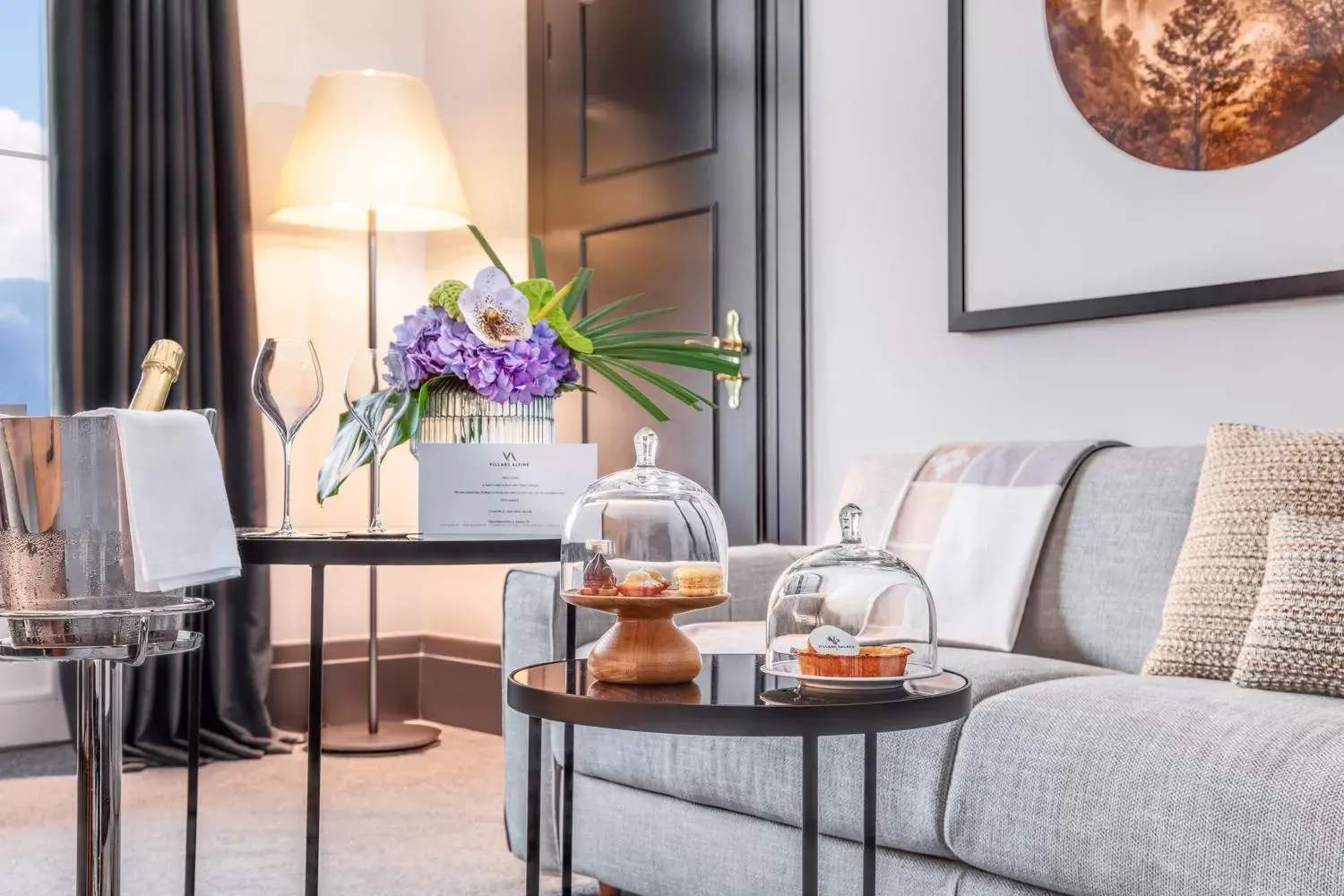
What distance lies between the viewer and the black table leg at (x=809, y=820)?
1280 millimetres

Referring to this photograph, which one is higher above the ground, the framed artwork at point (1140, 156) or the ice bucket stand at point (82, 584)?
the framed artwork at point (1140, 156)

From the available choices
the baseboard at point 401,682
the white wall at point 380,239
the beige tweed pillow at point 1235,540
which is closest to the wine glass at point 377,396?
→ the beige tweed pillow at point 1235,540

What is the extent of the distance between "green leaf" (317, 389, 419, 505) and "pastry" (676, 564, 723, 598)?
20.6 inches

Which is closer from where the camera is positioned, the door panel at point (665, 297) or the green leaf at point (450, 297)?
the green leaf at point (450, 297)

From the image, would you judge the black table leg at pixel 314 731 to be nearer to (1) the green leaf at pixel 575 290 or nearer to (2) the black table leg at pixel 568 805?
(2) the black table leg at pixel 568 805

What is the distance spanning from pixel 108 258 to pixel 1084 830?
2807mm

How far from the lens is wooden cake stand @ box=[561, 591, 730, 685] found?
138cm

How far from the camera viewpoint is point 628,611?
139 centimetres

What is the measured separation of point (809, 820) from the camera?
1299mm

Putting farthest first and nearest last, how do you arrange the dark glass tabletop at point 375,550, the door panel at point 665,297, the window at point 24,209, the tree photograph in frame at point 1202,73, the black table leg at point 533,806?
1. the window at point 24,209
2. the door panel at point 665,297
3. the tree photograph in frame at point 1202,73
4. the dark glass tabletop at point 375,550
5. the black table leg at point 533,806

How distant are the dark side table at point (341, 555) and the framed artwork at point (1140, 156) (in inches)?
54.2

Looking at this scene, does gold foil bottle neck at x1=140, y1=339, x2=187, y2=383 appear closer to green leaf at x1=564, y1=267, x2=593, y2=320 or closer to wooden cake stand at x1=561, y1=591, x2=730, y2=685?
wooden cake stand at x1=561, y1=591, x2=730, y2=685

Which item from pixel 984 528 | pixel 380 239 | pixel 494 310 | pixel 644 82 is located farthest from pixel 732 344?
pixel 494 310

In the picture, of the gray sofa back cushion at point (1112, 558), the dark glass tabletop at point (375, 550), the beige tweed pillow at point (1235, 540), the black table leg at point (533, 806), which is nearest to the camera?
the black table leg at point (533, 806)
